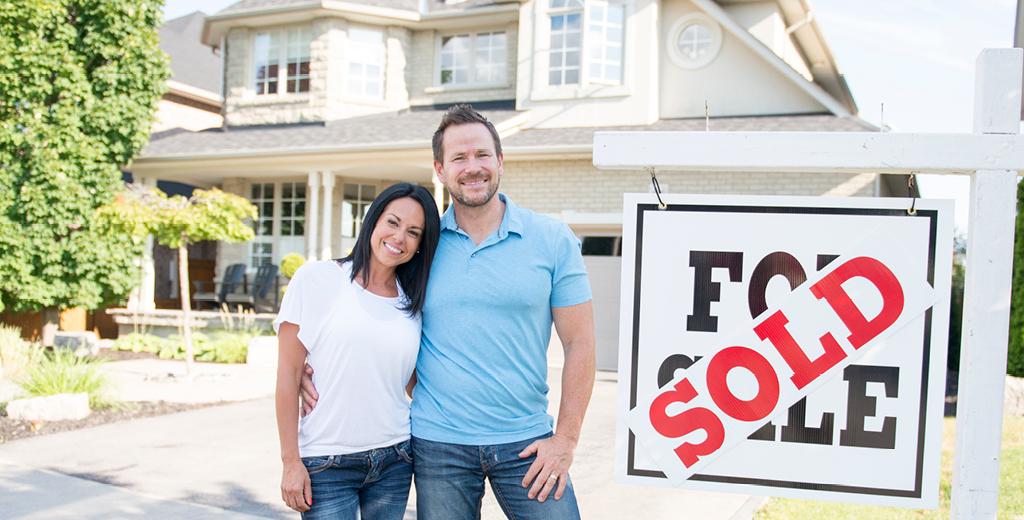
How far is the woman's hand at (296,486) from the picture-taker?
2488mm

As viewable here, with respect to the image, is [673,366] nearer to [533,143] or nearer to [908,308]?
[908,308]

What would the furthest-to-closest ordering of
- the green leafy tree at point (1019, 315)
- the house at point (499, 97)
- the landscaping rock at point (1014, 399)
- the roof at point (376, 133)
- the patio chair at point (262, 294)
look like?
the patio chair at point (262, 294), the house at point (499, 97), the roof at point (376, 133), the green leafy tree at point (1019, 315), the landscaping rock at point (1014, 399)

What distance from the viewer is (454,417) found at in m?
2.42

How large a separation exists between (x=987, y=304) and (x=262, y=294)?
15.1 meters

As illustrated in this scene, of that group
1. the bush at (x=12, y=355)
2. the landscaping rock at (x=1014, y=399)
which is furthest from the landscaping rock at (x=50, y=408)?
the landscaping rock at (x=1014, y=399)

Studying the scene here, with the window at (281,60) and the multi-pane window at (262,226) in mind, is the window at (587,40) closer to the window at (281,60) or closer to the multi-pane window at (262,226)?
the window at (281,60)

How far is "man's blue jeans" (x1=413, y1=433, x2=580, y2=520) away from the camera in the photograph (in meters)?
2.40

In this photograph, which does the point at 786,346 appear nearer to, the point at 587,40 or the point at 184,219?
the point at 184,219

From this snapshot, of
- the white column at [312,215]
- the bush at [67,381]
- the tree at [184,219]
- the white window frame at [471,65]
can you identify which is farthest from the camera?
the white window frame at [471,65]

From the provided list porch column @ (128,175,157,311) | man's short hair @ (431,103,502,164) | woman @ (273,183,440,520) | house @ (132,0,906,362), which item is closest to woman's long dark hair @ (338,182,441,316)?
woman @ (273,183,440,520)

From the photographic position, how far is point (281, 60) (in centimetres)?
1694

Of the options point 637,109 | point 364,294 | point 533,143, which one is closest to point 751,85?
point 637,109

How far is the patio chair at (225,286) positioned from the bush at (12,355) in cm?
482

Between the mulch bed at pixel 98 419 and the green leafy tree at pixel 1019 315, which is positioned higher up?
the green leafy tree at pixel 1019 315
